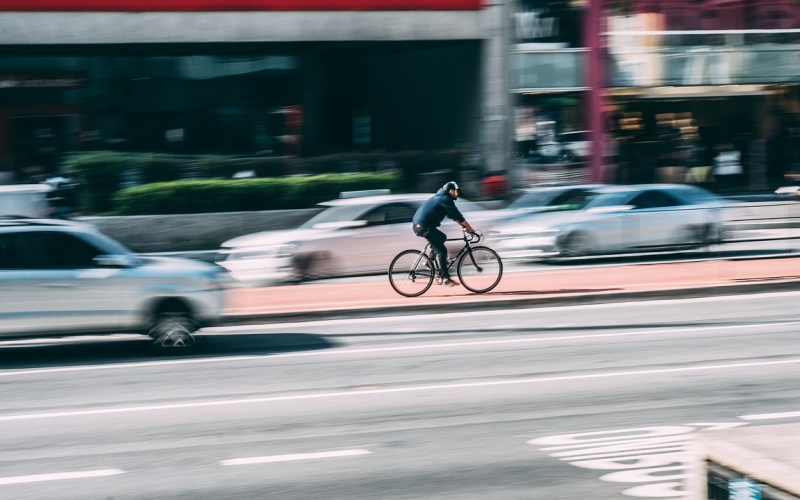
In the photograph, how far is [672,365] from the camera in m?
10.4

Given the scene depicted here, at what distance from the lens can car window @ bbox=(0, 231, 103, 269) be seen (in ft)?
37.5

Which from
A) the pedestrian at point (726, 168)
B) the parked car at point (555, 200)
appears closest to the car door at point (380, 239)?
the parked car at point (555, 200)

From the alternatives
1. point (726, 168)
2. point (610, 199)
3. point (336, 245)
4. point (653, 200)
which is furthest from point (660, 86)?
point (336, 245)

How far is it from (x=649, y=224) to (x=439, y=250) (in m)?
5.51

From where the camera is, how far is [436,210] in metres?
15.4

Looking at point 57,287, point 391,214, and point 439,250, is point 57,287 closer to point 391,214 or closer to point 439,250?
point 439,250

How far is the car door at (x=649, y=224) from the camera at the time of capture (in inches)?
768

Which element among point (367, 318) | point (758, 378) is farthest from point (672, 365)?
point (367, 318)

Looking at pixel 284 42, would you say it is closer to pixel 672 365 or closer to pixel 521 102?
pixel 521 102

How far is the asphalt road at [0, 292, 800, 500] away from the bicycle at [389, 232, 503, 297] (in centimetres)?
191

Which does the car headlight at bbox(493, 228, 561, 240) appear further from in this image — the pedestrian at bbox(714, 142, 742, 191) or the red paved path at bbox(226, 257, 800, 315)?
the pedestrian at bbox(714, 142, 742, 191)

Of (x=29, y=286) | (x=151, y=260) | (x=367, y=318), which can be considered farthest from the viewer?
(x=367, y=318)

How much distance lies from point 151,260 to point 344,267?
21.2 ft

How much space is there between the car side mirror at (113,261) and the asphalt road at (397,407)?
1041 millimetres
